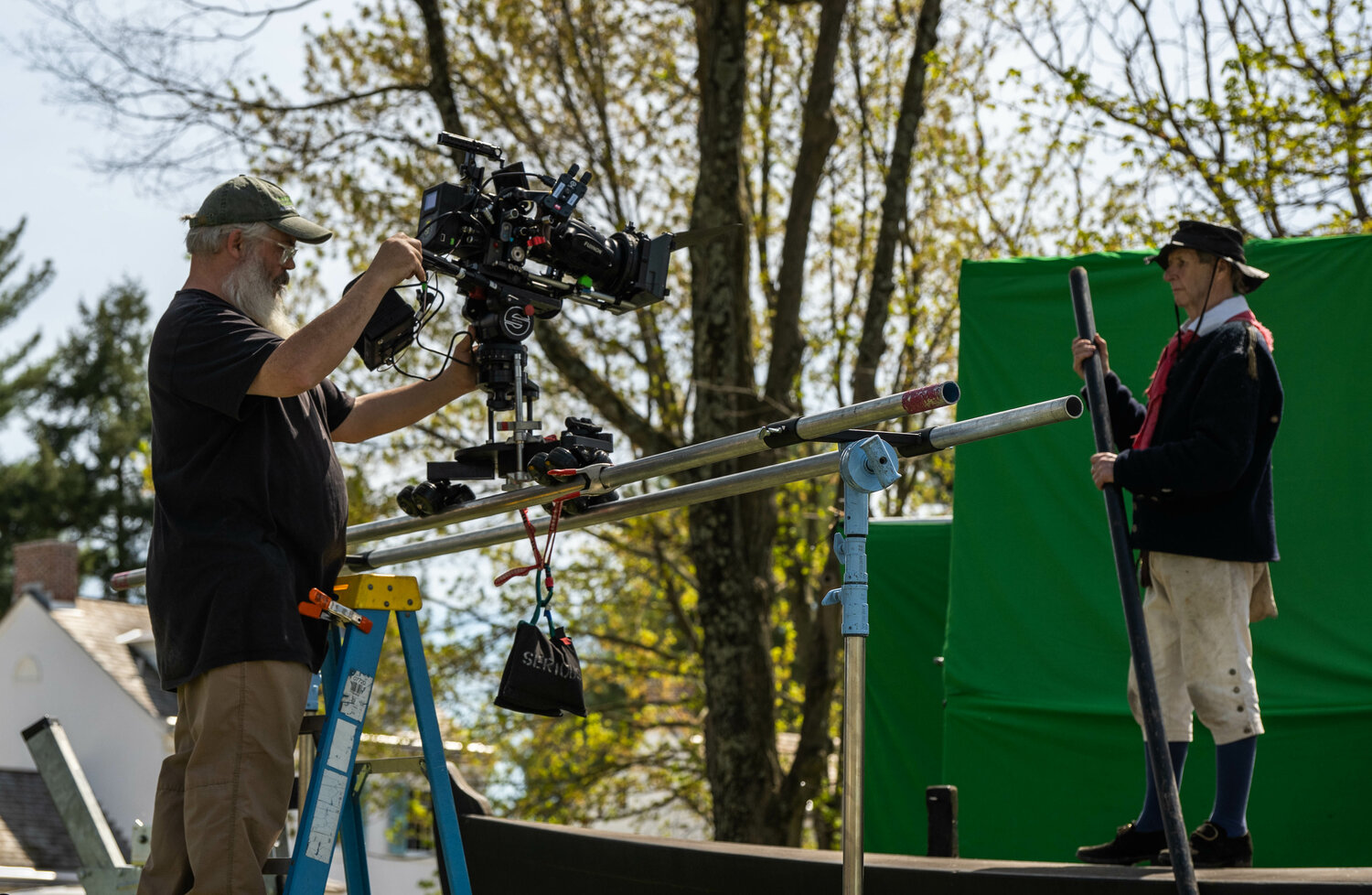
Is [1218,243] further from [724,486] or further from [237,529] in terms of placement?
[237,529]

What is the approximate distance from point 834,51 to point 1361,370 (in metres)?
5.30

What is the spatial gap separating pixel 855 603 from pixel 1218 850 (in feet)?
4.68

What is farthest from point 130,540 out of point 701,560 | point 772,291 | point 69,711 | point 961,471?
point 961,471

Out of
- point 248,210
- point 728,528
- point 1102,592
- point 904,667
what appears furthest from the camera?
point 728,528

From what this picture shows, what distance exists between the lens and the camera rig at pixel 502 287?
2.62 meters

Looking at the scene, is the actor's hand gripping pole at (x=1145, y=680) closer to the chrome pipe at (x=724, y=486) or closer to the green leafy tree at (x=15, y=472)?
the chrome pipe at (x=724, y=486)

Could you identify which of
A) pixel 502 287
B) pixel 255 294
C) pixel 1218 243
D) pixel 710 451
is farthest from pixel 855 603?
pixel 1218 243

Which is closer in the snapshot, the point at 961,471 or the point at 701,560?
the point at 961,471

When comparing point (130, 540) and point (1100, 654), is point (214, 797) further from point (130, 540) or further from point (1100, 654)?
point (130, 540)

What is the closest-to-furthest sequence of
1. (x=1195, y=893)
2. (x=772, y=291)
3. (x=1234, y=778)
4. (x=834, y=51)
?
1. (x=1195, y=893)
2. (x=1234, y=778)
3. (x=834, y=51)
4. (x=772, y=291)

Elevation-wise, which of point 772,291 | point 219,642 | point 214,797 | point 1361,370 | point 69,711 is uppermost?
point 772,291

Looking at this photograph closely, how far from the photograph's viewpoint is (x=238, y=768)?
2.17 meters

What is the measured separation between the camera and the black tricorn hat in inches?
131

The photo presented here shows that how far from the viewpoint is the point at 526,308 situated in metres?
2.68
